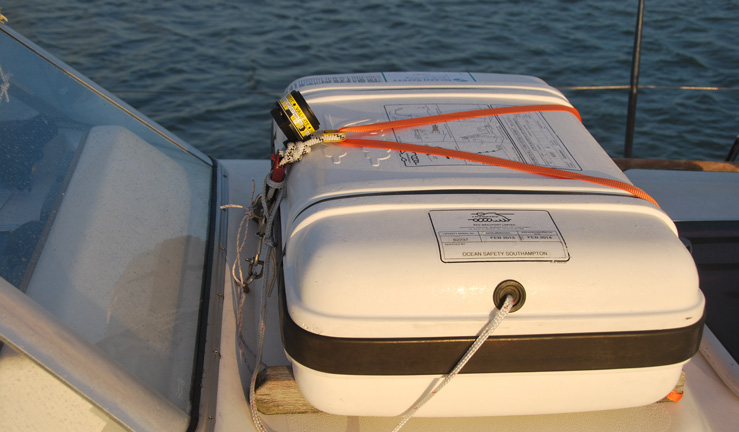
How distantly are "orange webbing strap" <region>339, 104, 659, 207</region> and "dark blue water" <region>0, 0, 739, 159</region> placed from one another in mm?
3949

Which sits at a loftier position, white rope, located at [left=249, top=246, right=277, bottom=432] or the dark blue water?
white rope, located at [left=249, top=246, right=277, bottom=432]

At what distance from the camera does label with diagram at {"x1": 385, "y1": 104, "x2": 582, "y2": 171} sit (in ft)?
5.25

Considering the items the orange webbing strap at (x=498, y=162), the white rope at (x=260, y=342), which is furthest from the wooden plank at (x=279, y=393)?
the orange webbing strap at (x=498, y=162)

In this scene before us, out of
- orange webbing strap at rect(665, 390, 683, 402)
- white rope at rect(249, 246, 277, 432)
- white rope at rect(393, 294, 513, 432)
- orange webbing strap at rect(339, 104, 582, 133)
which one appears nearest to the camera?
white rope at rect(393, 294, 513, 432)

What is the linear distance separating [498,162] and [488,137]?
0.52 ft

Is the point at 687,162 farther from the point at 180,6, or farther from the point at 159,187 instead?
the point at 180,6

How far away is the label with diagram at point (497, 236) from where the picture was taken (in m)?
1.31

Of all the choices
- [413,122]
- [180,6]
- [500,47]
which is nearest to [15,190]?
[413,122]

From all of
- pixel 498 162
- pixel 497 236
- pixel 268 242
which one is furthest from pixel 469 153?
pixel 268 242

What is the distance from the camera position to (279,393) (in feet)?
4.84

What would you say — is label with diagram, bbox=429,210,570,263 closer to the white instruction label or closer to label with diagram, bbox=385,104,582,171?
label with diagram, bbox=385,104,582,171

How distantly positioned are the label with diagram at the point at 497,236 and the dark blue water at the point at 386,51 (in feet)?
14.3

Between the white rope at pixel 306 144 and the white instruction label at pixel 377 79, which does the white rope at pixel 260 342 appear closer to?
the white rope at pixel 306 144

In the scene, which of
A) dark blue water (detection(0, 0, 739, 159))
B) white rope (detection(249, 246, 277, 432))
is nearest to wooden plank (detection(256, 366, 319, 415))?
white rope (detection(249, 246, 277, 432))
